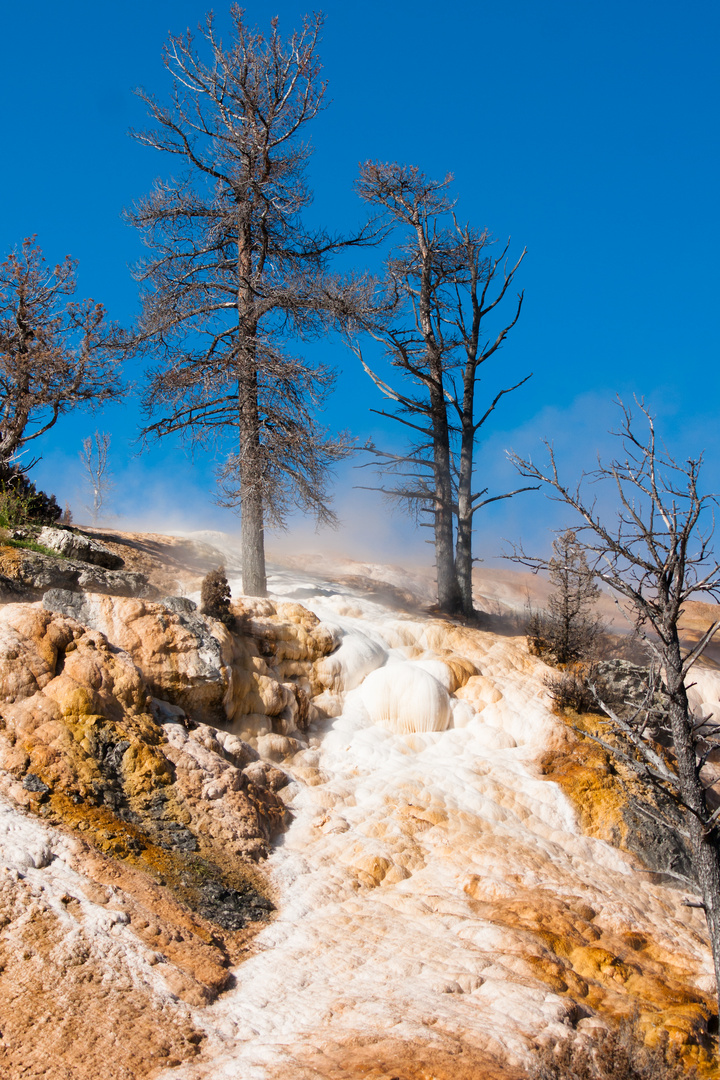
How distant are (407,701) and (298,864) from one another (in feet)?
13.9

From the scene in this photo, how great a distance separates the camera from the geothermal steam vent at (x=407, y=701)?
11453 mm

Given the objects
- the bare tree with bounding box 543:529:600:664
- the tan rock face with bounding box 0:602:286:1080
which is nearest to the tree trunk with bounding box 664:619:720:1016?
the tan rock face with bounding box 0:602:286:1080

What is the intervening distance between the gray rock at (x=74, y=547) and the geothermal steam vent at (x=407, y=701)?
→ 549cm

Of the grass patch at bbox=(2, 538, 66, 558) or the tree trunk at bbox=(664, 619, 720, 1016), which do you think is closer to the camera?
the tree trunk at bbox=(664, 619, 720, 1016)

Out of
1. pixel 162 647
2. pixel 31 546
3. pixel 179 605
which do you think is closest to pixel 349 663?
pixel 179 605

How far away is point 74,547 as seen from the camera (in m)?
12.7

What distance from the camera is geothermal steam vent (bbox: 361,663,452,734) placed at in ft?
37.6

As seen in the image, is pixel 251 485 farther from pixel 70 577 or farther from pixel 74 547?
pixel 70 577

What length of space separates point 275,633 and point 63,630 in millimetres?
4310

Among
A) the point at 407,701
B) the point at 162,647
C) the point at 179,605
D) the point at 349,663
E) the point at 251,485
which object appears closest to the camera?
the point at 162,647

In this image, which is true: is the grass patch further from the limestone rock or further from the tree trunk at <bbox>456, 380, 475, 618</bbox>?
the tree trunk at <bbox>456, 380, 475, 618</bbox>

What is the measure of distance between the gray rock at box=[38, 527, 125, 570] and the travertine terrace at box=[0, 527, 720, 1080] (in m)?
2.80

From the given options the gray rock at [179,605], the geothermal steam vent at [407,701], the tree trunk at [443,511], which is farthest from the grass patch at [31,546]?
the tree trunk at [443,511]

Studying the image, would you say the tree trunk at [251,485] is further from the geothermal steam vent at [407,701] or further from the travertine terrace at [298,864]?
the geothermal steam vent at [407,701]
